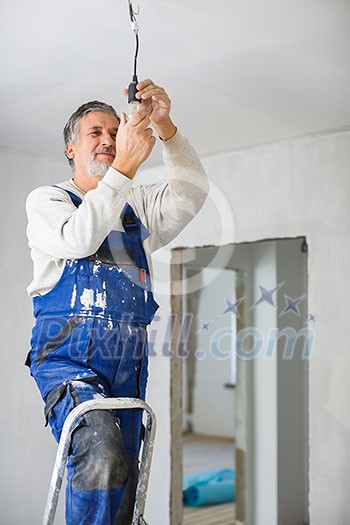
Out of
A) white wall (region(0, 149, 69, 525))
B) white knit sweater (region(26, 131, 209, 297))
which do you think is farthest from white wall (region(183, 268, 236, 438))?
white knit sweater (region(26, 131, 209, 297))

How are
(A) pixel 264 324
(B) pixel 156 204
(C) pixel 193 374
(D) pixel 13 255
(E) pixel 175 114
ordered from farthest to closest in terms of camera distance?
(C) pixel 193 374 < (A) pixel 264 324 < (D) pixel 13 255 < (E) pixel 175 114 < (B) pixel 156 204

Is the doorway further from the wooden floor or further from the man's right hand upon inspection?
the man's right hand

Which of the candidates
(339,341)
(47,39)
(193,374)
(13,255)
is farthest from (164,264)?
(193,374)

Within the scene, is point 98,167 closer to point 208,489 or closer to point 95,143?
point 95,143

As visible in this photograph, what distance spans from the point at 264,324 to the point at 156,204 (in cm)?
351

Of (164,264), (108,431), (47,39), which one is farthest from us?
(164,264)

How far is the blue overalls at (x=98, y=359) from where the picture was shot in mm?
1811

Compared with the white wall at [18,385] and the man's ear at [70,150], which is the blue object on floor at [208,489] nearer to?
the white wall at [18,385]

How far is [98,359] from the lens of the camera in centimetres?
197

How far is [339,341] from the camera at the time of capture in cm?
358

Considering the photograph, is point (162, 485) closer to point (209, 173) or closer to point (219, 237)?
point (219, 237)

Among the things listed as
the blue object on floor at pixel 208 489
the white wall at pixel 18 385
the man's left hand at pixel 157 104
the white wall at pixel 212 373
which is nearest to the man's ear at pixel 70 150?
the man's left hand at pixel 157 104

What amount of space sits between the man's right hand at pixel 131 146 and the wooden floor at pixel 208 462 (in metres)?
4.48

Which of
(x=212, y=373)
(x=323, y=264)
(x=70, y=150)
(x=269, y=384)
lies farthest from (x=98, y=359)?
(x=212, y=373)
